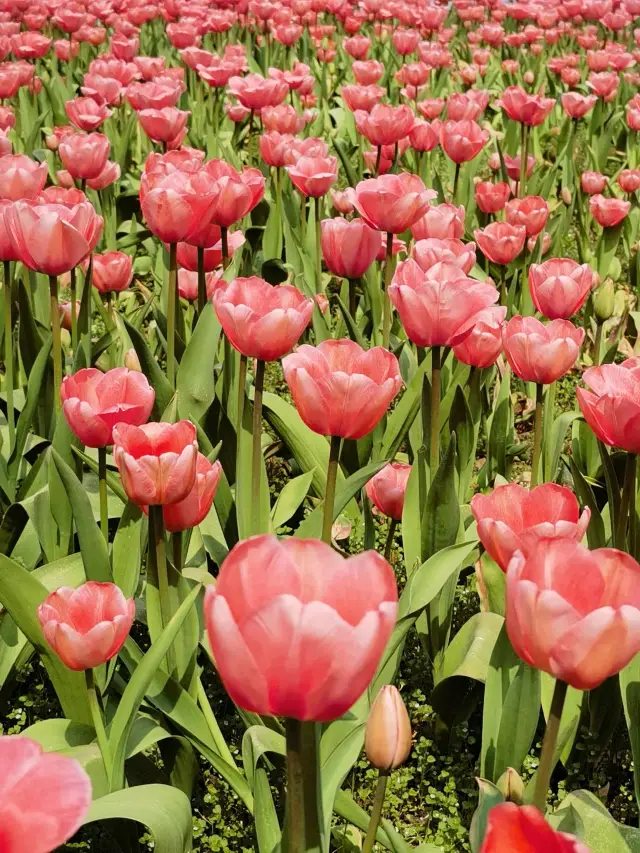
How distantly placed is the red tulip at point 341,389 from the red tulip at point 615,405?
301mm

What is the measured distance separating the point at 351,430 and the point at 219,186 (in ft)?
2.77

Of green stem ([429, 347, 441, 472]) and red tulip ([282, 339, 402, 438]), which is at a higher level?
red tulip ([282, 339, 402, 438])

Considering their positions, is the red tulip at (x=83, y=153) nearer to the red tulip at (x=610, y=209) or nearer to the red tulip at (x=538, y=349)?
the red tulip at (x=538, y=349)

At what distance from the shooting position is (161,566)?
153 cm

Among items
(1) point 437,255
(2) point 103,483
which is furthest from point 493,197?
(2) point 103,483

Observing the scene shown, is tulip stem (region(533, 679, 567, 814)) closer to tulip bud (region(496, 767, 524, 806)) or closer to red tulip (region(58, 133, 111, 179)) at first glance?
tulip bud (region(496, 767, 524, 806))

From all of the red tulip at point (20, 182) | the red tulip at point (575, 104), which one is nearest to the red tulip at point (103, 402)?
the red tulip at point (20, 182)

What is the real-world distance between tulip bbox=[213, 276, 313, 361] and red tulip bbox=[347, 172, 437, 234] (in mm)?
563

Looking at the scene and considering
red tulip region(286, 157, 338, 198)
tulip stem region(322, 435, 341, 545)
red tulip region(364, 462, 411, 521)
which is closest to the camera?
tulip stem region(322, 435, 341, 545)

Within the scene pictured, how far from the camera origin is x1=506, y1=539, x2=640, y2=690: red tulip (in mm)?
906

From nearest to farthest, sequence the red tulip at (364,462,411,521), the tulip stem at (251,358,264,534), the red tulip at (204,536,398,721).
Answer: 1. the red tulip at (204,536,398,721)
2. the tulip stem at (251,358,264,534)
3. the red tulip at (364,462,411,521)

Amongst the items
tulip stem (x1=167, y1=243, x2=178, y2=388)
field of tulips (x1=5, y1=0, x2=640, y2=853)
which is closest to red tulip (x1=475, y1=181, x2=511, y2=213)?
field of tulips (x1=5, y1=0, x2=640, y2=853)

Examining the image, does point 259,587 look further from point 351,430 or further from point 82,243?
point 82,243

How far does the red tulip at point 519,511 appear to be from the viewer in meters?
1.24
